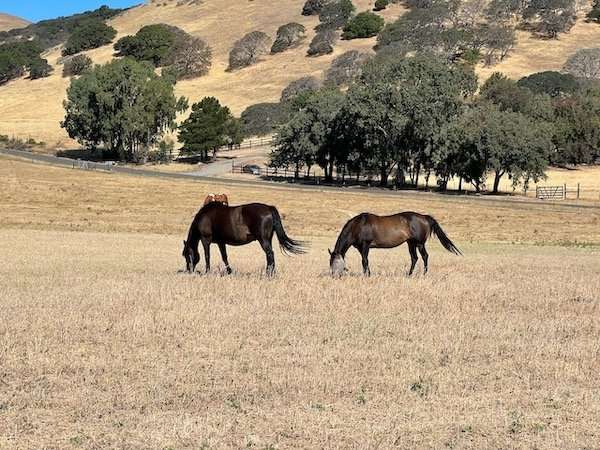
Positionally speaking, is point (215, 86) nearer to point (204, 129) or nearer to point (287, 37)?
point (287, 37)

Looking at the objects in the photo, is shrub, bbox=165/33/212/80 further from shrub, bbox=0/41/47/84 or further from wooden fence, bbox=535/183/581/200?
wooden fence, bbox=535/183/581/200

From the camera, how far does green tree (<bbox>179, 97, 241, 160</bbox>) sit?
334ft

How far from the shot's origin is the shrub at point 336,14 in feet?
618

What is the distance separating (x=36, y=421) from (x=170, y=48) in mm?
177493

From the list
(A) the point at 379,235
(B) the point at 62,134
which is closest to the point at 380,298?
(A) the point at 379,235

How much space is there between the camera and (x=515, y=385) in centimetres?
933

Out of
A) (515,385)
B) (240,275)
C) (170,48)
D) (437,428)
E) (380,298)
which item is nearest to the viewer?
(437,428)

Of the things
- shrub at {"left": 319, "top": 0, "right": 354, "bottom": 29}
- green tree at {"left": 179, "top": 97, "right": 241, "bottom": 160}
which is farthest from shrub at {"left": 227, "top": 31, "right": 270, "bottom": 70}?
green tree at {"left": 179, "top": 97, "right": 241, "bottom": 160}

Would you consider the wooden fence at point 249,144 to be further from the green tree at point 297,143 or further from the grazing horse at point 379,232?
the grazing horse at point 379,232

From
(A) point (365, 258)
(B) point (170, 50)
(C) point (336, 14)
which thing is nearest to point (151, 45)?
(B) point (170, 50)

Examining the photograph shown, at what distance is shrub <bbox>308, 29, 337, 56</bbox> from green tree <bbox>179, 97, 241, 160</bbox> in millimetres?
69346

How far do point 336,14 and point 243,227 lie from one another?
182 m

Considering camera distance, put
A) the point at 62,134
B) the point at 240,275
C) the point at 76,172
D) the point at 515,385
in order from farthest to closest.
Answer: the point at 62,134, the point at 76,172, the point at 240,275, the point at 515,385

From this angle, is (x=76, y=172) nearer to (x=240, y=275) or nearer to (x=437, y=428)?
(x=240, y=275)
